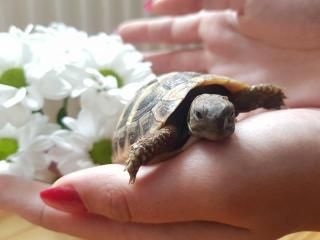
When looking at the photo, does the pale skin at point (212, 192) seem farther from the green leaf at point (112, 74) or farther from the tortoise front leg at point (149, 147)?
the green leaf at point (112, 74)

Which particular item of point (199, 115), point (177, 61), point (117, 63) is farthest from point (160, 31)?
point (199, 115)

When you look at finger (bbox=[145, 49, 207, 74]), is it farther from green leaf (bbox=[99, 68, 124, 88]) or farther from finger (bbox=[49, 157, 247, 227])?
finger (bbox=[49, 157, 247, 227])


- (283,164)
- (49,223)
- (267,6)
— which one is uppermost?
(267,6)

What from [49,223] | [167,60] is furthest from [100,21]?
[49,223]

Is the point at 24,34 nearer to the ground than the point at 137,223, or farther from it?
farther from it

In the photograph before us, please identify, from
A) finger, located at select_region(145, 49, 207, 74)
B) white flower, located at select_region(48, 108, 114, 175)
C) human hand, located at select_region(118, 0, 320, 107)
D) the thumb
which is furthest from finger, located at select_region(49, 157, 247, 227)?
finger, located at select_region(145, 49, 207, 74)

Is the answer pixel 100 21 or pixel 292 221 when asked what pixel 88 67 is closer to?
pixel 292 221

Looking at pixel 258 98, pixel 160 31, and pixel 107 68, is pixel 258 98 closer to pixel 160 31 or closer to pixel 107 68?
pixel 107 68

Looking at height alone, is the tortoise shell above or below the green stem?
above
